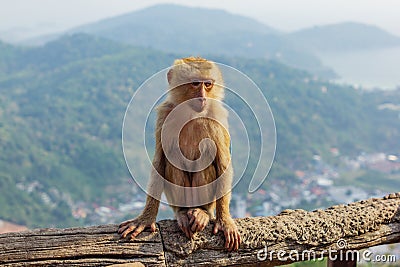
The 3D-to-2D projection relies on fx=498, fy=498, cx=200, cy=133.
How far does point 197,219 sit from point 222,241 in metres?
0.19

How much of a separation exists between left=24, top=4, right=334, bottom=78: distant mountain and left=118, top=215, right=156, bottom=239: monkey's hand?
62.4 m

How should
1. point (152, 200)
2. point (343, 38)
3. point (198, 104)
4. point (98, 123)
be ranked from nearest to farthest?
point (152, 200) → point (198, 104) → point (98, 123) → point (343, 38)

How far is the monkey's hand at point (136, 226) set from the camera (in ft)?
8.75

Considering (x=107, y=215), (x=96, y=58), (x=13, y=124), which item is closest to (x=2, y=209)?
(x=107, y=215)

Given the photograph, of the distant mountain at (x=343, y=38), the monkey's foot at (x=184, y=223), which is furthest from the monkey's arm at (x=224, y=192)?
the distant mountain at (x=343, y=38)

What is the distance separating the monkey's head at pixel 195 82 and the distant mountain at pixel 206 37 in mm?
61865

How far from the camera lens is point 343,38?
7425 cm

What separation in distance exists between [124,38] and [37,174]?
49.6m

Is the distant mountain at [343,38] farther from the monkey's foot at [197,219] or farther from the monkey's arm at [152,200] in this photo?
the monkey's foot at [197,219]

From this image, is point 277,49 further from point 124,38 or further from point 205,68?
point 205,68

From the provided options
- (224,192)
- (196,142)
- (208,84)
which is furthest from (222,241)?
(208,84)

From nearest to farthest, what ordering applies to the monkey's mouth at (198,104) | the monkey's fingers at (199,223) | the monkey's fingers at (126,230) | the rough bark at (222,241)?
the rough bark at (222,241) < the monkey's fingers at (126,230) < the monkey's fingers at (199,223) < the monkey's mouth at (198,104)

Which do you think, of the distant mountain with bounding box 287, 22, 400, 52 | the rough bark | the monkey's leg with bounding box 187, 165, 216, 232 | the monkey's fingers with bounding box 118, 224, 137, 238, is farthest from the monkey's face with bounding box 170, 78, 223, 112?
the distant mountain with bounding box 287, 22, 400, 52

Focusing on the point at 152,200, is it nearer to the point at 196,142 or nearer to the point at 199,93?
the point at 196,142
